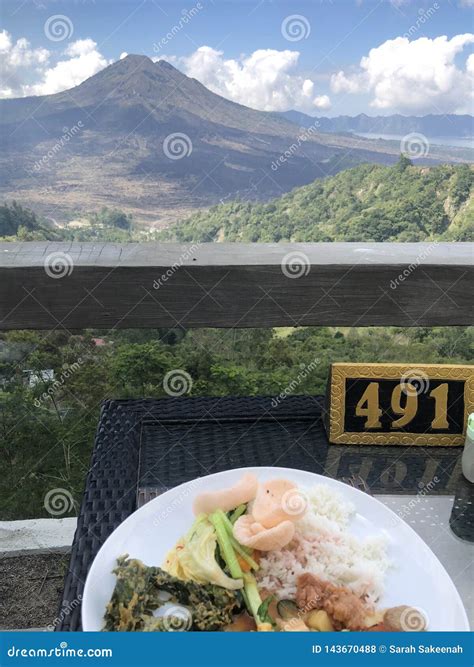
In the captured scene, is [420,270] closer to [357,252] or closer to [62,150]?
[357,252]

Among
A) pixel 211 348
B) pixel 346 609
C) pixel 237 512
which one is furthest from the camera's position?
pixel 211 348

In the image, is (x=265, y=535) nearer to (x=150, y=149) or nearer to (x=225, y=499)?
(x=225, y=499)

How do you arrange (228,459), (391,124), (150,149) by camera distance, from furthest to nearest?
(391,124) → (150,149) → (228,459)

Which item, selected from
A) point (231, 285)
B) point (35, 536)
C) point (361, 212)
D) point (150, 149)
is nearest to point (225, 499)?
point (231, 285)

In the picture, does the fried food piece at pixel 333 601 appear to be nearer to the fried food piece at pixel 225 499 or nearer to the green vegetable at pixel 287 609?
the green vegetable at pixel 287 609

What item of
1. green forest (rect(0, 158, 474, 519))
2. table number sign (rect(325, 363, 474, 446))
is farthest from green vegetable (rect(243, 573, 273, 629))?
green forest (rect(0, 158, 474, 519))

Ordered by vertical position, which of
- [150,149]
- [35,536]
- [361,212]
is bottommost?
[35,536]

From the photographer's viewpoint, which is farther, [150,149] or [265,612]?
[150,149]
